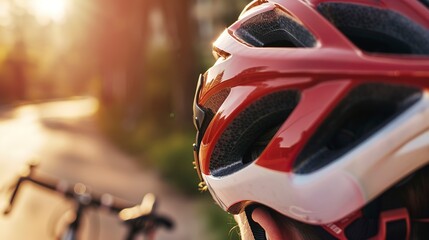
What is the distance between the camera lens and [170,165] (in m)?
13.2

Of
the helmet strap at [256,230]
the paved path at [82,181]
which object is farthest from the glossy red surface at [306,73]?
the paved path at [82,181]

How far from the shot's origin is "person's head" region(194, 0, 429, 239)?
1.34 metres

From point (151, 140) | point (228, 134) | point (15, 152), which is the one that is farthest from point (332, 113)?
point (15, 152)

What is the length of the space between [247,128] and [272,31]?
0.32m

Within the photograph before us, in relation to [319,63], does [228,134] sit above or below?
below

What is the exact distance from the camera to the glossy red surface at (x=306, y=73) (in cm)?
135

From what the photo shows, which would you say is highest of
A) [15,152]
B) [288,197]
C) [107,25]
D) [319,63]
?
[319,63]

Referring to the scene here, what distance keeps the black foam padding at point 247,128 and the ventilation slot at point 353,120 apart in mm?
116

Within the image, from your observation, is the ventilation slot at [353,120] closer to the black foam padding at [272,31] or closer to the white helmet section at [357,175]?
the white helmet section at [357,175]

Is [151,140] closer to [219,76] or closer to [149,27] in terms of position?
[149,27]

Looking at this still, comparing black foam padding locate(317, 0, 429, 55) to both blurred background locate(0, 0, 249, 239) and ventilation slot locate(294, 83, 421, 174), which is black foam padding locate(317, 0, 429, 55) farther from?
blurred background locate(0, 0, 249, 239)

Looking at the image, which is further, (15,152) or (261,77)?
(15,152)

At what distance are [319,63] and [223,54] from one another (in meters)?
0.45

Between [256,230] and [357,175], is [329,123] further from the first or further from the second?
[256,230]
